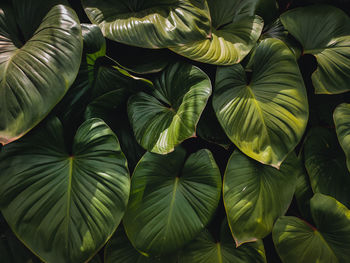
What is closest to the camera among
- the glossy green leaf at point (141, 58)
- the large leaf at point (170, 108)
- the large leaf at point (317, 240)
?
the large leaf at point (170, 108)

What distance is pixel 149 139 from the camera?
2.91 feet

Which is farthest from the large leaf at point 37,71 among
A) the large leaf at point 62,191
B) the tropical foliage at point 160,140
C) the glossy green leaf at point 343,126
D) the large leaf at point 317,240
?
the glossy green leaf at point 343,126

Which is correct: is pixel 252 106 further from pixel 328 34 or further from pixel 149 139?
pixel 328 34

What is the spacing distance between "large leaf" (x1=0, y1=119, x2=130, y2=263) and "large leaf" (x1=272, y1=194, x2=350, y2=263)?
1.85 ft

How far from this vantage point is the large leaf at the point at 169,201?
86 cm

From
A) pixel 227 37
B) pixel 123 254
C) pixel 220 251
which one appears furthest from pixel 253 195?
pixel 227 37

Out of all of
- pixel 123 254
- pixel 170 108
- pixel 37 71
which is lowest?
pixel 123 254

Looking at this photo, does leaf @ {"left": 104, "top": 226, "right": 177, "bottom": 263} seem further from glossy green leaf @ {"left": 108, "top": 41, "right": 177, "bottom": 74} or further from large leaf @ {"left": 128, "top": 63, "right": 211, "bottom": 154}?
glossy green leaf @ {"left": 108, "top": 41, "right": 177, "bottom": 74}

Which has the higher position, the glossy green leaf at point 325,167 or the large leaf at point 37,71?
the large leaf at point 37,71

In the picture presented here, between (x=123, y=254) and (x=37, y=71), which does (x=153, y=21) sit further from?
(x=123, y=254)

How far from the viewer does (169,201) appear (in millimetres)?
892

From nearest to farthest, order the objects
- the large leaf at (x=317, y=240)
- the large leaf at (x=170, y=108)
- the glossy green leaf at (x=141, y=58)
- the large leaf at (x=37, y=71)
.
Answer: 1. the large leaf at (x=37, y=71)
2. the large leaf at (x=170, y=108)
3. the large leaf at (x=317, y=240)
4. the glossy green leaf at (x=141, y=58)

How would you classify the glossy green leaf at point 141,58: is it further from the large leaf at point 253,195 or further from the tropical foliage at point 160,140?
the large leaf at point 253,195

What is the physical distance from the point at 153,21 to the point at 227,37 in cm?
31
